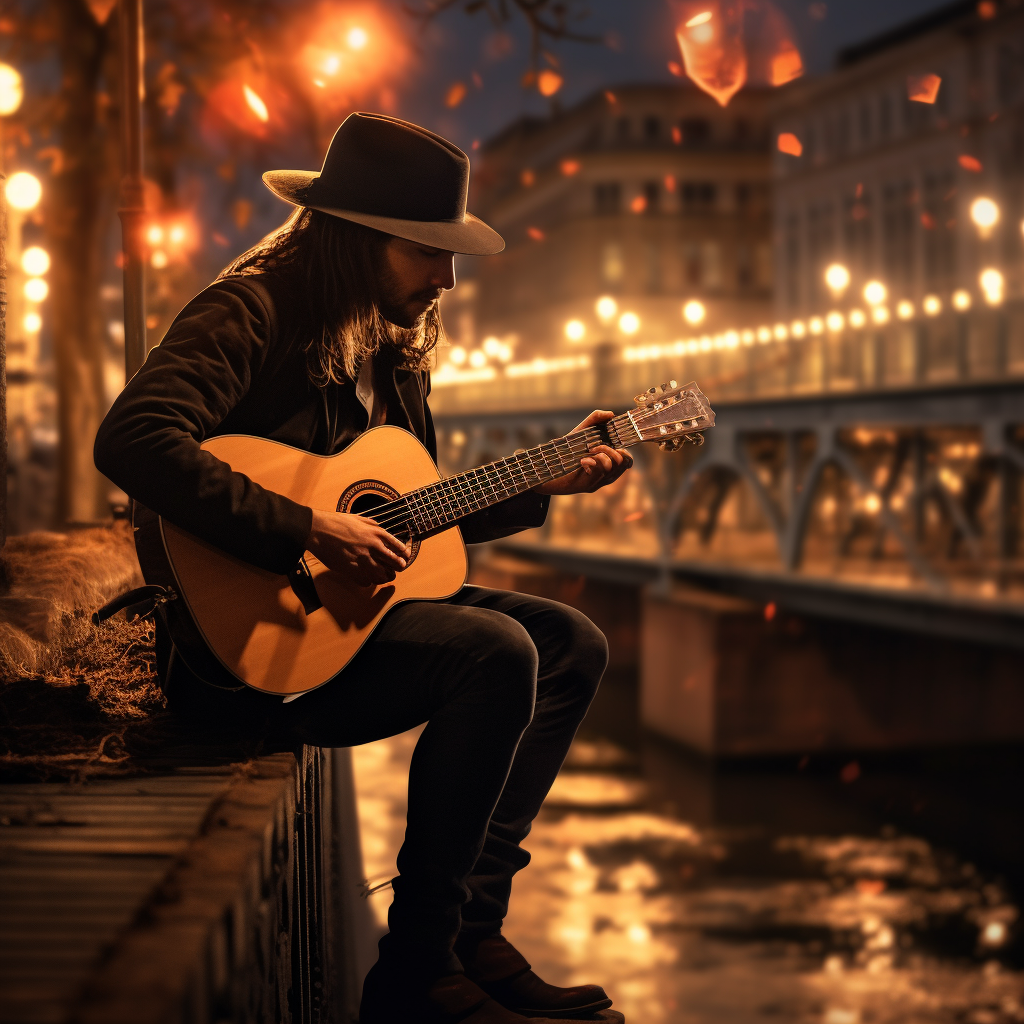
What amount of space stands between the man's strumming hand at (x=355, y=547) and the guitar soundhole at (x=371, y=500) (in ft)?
0.38

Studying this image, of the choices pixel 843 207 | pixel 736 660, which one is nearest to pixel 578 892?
pixel 736 660

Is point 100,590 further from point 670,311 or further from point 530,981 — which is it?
point 670,311

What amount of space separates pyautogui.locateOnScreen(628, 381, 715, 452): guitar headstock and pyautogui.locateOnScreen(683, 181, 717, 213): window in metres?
77.7

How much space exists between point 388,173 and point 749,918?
20664 mm

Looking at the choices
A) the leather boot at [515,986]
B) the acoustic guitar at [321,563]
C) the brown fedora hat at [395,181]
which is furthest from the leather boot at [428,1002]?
the brown fedora hat at [395,181]

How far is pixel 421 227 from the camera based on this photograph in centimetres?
343

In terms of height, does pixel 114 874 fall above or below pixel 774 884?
above

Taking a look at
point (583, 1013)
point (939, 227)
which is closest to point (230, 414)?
point (583, 1013)

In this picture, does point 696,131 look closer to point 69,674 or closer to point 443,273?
point 443,273

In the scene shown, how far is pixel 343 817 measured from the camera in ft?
18.1

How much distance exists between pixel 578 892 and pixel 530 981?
20941 mm

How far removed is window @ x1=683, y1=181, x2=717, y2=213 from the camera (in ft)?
259

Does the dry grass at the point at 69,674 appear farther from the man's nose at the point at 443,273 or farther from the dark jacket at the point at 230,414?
the man's nose at the point at 443,273

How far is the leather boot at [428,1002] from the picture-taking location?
3100 mm
